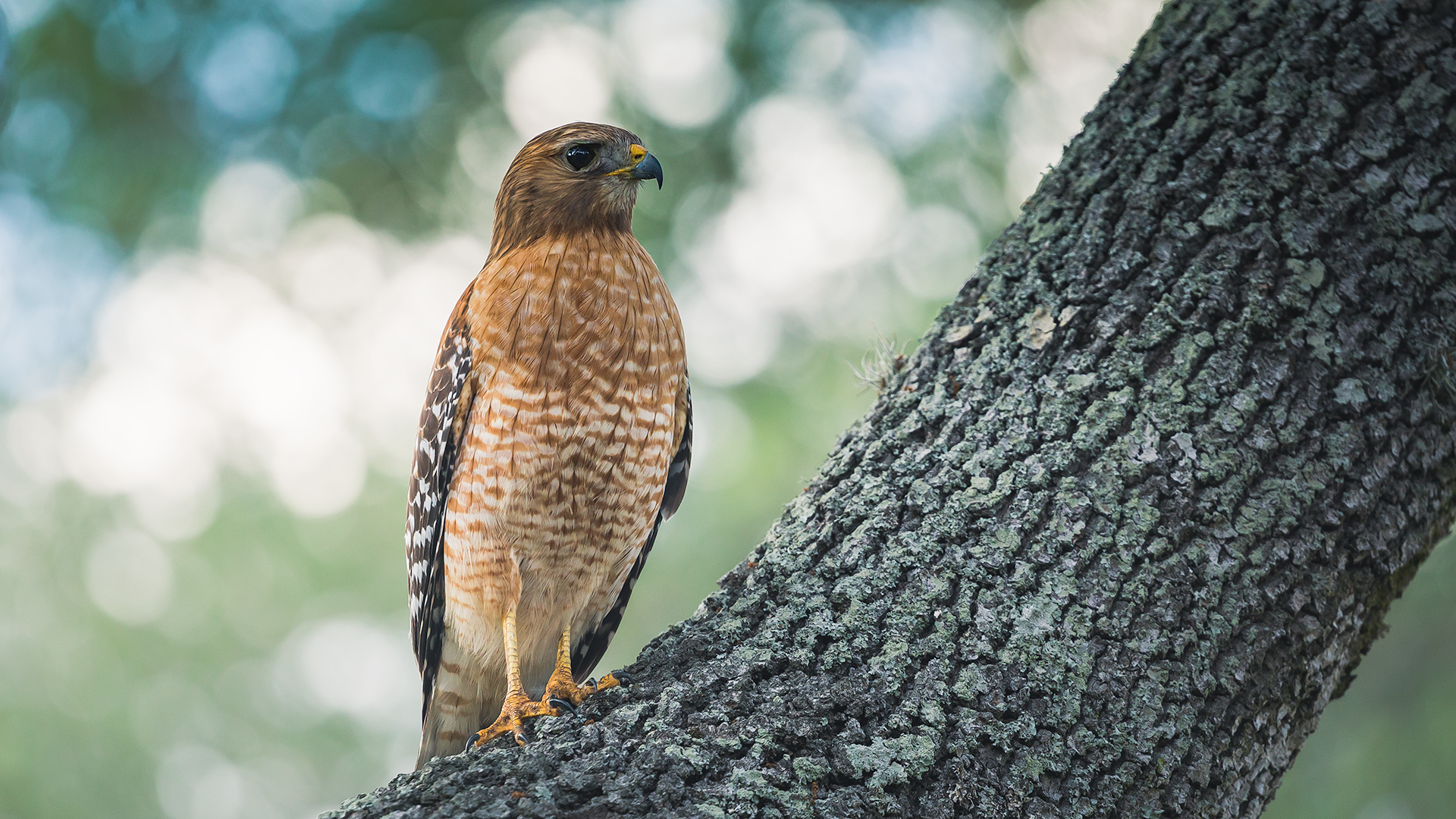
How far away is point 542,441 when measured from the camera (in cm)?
253

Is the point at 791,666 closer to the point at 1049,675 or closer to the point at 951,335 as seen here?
the point at 1049,675

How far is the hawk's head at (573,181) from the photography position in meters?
2.91

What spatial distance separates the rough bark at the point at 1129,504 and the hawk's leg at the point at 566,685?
14 cm

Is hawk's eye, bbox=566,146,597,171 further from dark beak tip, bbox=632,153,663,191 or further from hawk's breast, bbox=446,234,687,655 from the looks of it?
hawk's breast, bbox=446,234,687,655

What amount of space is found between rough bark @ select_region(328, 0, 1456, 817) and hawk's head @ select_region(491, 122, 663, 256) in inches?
44.7

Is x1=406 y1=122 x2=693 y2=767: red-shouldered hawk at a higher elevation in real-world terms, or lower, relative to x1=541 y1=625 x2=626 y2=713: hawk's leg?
higher

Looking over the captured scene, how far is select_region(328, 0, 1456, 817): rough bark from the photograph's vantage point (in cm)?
185

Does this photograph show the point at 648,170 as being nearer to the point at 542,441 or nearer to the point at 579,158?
the point at 579,158

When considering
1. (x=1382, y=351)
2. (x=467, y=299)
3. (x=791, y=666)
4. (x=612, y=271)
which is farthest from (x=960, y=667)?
(x=467, y=299)

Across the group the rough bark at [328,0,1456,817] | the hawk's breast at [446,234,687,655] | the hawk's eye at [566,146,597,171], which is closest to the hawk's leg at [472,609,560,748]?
the hawk's breast at [446,234,687,655]

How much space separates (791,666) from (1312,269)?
1.69m

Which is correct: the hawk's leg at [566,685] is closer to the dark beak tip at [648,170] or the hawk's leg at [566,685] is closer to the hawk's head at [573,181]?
the hawk's head at [573,181]

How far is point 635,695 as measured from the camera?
6.63 ft

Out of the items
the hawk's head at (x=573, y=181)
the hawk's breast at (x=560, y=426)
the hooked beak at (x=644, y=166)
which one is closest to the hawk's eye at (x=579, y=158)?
the hawk's head at (x=573, y=181)
